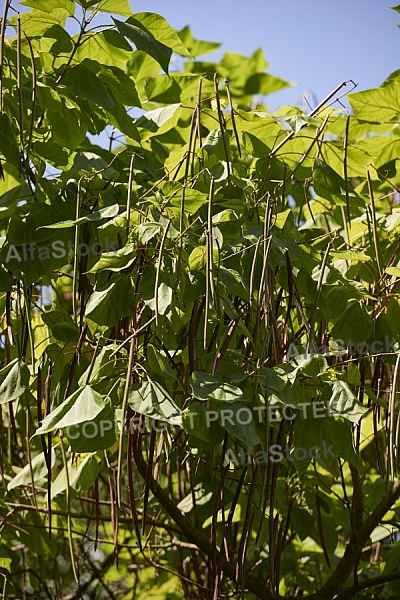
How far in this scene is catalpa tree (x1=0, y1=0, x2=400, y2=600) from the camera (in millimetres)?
697

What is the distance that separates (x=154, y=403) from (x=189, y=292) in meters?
0.15

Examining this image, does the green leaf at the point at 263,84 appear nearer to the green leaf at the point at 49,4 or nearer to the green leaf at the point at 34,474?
the green leaf at the point at 49,4

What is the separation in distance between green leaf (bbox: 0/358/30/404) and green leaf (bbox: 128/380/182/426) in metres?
0.18

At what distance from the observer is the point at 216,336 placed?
796mm

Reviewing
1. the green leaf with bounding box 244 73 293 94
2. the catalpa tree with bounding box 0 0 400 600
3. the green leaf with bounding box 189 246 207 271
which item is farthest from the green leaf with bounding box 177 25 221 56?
the green leaf with bounding box 189 246 207 271

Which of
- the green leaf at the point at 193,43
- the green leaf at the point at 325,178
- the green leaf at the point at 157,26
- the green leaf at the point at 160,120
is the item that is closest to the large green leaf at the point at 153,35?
the green leaf at the point at 157,26

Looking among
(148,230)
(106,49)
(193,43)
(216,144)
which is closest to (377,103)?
(216,144)

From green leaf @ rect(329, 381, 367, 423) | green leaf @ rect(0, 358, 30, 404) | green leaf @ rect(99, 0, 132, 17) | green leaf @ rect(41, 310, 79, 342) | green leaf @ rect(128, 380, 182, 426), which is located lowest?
green leaf @ rect(329, 381, 367, 423)

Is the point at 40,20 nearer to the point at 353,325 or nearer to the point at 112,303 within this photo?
the point at 112,303

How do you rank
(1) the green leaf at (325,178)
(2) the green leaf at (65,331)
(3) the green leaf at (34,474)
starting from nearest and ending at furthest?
1. (2) the green leaf at (65,331)
2. (1) the green leaf at (325,178)
3. (3) the green leaf at (34,474)

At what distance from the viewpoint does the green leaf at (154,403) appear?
2.10ft

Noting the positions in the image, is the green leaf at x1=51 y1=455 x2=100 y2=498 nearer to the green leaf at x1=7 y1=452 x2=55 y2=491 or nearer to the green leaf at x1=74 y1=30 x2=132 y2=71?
the green leaf at x1=7 y1=452 x2=55 y2=491

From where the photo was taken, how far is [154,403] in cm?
65

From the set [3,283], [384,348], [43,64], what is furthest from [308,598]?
[43,64]
